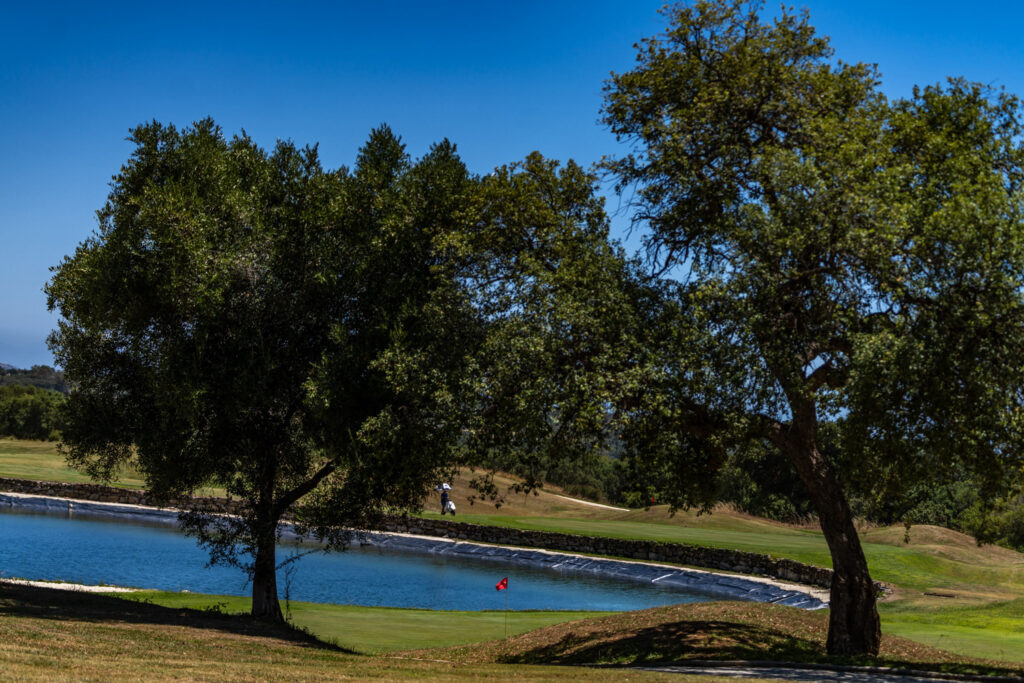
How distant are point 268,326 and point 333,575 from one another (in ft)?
61.2

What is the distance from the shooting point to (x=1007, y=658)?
18297 mm

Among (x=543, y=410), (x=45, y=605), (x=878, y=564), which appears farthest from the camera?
(x=878, y=564)

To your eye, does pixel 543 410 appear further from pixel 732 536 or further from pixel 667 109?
pixel 732 536

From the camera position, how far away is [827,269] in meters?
14.6

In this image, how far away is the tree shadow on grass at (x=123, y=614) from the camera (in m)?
17.1

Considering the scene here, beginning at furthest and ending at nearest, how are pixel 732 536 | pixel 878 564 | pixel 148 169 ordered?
pixel 732 536
pixel 878 564
pixel 148 169

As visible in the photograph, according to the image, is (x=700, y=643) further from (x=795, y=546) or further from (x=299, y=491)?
(x=795, y=546)

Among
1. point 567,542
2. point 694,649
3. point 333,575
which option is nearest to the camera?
point 694,649

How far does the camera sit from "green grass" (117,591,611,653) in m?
21.0

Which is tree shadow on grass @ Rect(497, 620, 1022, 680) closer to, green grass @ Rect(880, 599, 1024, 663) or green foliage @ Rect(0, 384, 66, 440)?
green grass @ Rect(880, 599, 1024, 663)

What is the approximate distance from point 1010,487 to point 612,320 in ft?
24.0

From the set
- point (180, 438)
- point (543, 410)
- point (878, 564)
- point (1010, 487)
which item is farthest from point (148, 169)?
point (878, 564)

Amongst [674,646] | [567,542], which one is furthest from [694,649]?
[567,542]

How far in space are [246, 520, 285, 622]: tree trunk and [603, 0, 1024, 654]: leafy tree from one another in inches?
394
